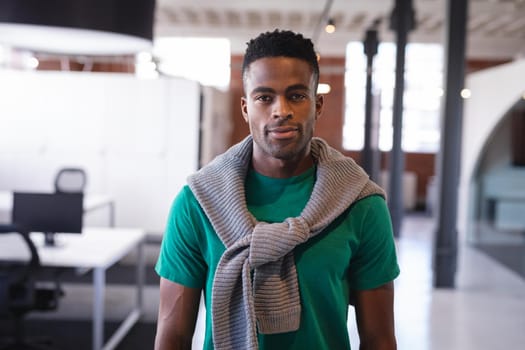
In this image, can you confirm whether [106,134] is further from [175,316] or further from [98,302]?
[175,316]

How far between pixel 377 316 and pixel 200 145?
301 inches

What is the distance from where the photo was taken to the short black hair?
1352mm

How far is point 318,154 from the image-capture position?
4.85ft

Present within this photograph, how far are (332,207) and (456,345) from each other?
13.0 feet

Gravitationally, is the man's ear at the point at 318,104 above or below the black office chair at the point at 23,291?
above

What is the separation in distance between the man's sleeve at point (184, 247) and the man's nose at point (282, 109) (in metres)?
0.29

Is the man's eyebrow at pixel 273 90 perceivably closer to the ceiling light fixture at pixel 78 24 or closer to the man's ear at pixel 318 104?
the man's ear at pixel 318 104

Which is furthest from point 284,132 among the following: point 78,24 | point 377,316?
point 78,24

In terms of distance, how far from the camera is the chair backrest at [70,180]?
7.47 metres

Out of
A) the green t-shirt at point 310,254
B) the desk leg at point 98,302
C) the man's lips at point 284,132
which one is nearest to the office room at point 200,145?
the desk leg at point 98,302

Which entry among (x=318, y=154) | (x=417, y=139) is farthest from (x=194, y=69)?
(x=318, y=154)

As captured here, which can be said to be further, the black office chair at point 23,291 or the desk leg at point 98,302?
the desk leg at point 98,302

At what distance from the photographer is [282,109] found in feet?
4.32

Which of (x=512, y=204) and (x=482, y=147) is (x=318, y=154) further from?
Answer: (x=512, y=204)
